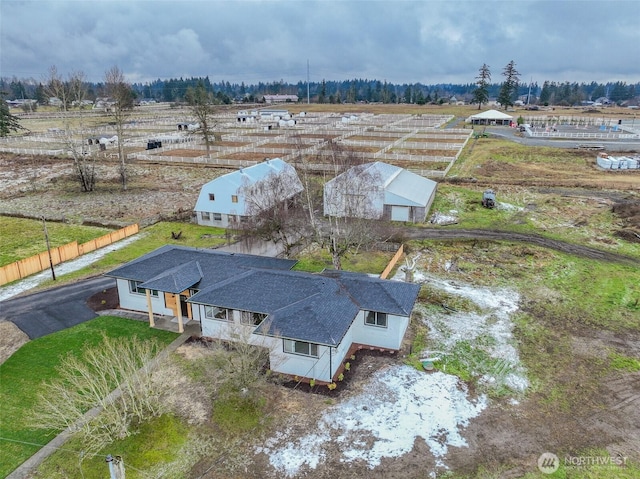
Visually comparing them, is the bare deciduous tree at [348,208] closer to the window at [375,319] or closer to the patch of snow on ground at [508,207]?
the window at [375,319]

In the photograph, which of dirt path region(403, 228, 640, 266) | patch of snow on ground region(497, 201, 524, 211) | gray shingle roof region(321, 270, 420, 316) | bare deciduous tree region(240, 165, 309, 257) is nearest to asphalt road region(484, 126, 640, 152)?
patch of snow on ground region(497, 201, 524, 211)

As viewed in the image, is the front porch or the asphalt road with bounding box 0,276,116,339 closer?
the front porch

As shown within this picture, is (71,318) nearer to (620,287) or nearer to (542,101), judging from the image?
(620,287)

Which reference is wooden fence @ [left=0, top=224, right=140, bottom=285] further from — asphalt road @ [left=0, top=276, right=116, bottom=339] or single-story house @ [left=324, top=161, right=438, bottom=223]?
single-story house @ [left=324, top=161, right=438, bottom=223]

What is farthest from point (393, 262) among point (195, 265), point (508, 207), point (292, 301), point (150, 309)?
point (508, 207)

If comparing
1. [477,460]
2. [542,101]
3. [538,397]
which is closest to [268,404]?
[477,460]

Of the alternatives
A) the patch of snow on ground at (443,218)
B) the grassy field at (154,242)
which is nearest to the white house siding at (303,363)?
the grassy field at (154,242)
